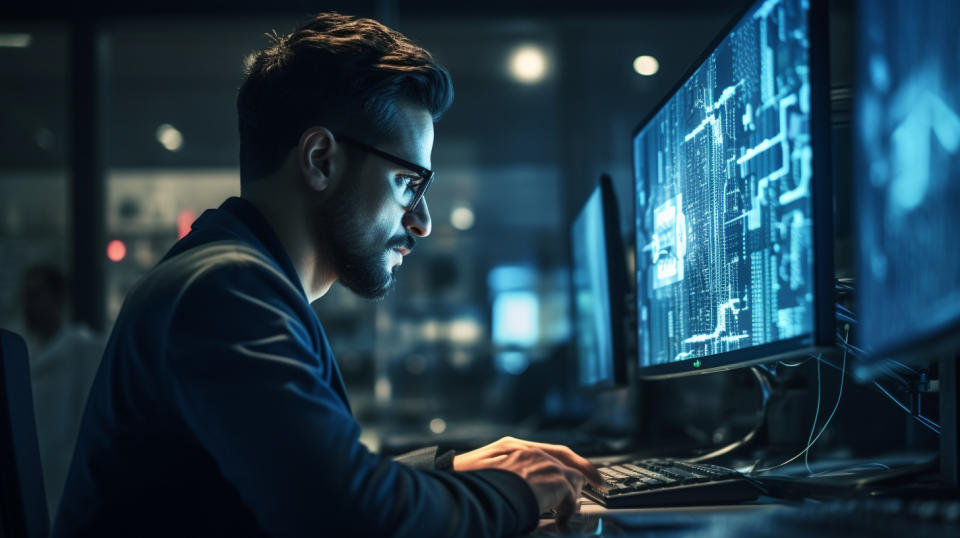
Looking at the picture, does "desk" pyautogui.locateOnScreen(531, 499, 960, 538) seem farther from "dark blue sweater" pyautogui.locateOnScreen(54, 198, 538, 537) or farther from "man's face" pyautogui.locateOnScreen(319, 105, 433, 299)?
"man's face" pyautogui.locateOnScreen(319, 105, 433, 299)

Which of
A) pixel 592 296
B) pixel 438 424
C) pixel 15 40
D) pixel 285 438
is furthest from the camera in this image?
pixel 15 40

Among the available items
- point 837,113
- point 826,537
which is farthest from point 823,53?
point 837,113

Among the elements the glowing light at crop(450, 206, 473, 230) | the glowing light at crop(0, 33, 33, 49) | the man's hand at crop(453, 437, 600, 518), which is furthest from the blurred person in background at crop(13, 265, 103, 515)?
the man's hand at crop(453, 437, 600, 518)

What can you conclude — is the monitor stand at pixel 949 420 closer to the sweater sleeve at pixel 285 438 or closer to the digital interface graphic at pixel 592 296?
the sweater sleeve at pixel 285 438

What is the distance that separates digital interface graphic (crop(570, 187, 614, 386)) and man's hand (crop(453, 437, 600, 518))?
22.9 inches

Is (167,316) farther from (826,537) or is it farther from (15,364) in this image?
(826,537)

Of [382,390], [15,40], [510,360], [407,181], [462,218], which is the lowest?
[382,390]

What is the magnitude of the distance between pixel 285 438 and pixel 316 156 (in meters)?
0.49

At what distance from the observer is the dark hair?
114 centimetres

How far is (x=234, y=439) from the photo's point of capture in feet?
2.49

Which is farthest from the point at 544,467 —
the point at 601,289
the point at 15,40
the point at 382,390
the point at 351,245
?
the point at 15,40

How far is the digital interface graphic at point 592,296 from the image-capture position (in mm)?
1634

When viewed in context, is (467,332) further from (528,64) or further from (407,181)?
(407,181)

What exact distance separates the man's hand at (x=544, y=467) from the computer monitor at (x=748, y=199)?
0.23m
